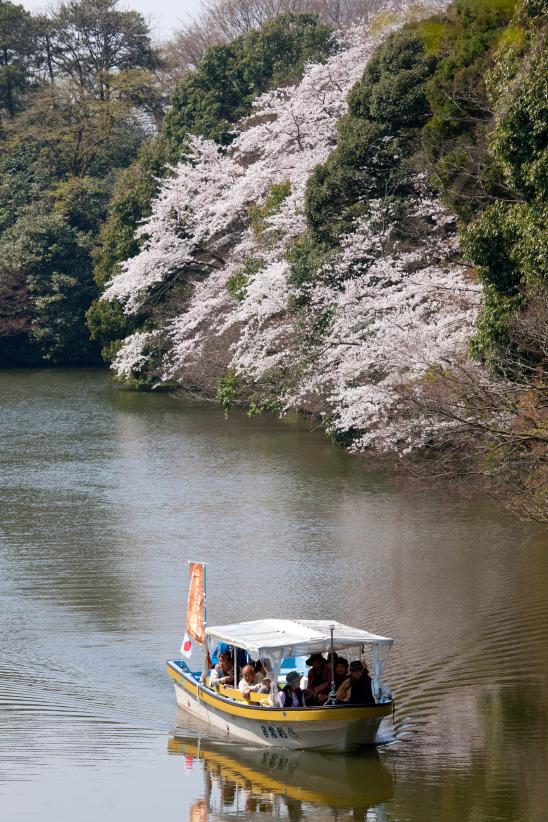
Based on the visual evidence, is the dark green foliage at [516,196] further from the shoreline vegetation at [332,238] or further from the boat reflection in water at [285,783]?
the boat reflection in water at [285,783]

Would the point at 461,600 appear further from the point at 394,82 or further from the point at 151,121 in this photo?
the point at 151,121

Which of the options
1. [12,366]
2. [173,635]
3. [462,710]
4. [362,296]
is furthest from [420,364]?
[12,366]

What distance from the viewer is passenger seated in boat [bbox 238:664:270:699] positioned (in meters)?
14.2

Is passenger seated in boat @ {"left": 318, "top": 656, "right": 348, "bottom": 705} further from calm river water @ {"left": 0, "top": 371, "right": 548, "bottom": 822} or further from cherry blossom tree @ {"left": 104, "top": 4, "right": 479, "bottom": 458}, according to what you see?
cherry blossom tree @ {"left": 104, "top": 4, "right": 479, "bottom": 458}

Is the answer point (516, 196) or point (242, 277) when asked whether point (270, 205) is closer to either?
point (242, 277)

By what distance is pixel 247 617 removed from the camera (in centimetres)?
1870

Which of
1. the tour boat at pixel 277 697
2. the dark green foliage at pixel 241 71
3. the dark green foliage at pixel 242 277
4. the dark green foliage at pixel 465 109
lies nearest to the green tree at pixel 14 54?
the dark green foliage at pixel 241 71

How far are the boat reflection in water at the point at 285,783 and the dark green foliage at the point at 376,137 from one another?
17900 millimetres

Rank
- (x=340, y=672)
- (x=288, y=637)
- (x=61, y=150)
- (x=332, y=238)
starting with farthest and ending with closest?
(x=61, y=150) < (x=332, y=238) < (x=288, y=637) < (x=340, y=672)

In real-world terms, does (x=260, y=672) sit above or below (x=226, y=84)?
below

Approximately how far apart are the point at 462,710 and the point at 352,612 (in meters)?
4.00

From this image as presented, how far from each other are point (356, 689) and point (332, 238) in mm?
18064

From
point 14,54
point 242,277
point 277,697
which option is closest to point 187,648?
point 277,697

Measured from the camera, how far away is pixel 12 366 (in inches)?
2281
